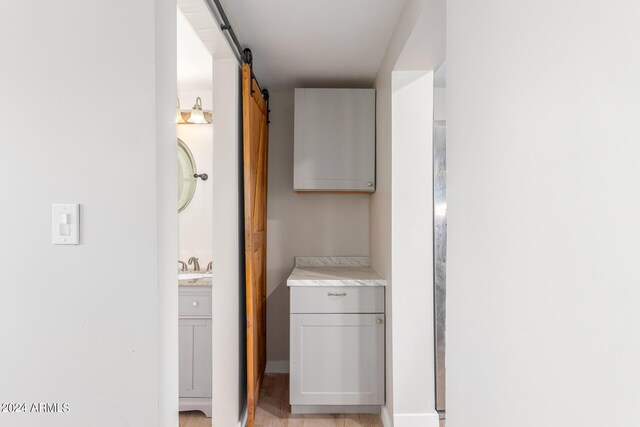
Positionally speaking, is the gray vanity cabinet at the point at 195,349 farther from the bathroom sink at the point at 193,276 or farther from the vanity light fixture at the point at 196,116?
the vanity light fixture at the point at 196,116

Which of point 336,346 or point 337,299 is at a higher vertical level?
point 337,299

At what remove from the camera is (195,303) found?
2.85m

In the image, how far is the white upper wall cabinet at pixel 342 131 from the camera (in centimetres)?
309

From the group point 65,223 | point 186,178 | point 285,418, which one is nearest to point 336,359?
point 285,418

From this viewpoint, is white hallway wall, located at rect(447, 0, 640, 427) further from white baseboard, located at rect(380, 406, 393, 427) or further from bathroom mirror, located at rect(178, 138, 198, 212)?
bathroom mirror, located at rect(178, 138, 198, 212)

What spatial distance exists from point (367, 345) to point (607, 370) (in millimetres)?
2207

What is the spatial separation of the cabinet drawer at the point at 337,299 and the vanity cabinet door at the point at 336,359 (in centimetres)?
4

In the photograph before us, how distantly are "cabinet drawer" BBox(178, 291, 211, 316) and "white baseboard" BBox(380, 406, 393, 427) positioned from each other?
4.40 feet

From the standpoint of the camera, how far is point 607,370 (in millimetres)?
621

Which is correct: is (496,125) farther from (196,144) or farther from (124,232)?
(196,144)

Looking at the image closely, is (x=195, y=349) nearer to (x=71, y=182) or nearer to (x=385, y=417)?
(x=385, y=417)

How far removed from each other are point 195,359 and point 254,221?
1.04 metres

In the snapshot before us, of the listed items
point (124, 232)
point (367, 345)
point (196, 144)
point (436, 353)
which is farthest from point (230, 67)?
Answer: point (436, 353)

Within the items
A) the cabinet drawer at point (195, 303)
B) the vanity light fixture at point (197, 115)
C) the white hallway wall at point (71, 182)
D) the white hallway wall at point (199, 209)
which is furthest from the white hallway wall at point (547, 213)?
the white hallway wall at point (199, 209)
